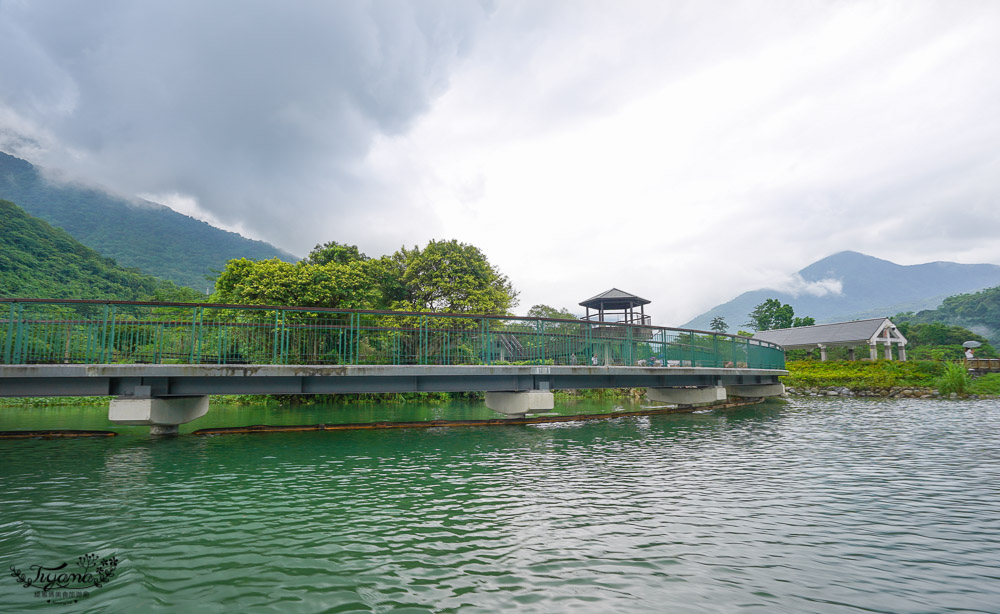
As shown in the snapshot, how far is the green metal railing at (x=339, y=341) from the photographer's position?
14398mm

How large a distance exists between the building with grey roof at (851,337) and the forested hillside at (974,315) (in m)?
58.2

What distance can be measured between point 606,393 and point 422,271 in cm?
1649

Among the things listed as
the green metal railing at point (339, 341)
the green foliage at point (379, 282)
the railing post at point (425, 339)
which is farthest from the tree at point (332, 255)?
the railing post at point (425, 339)

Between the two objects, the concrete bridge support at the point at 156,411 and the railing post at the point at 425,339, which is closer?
the concrete bridge support at the point at 156,411

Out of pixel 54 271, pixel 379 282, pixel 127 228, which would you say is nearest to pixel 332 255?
Answer: pixel 379 282

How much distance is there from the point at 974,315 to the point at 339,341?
413 ft

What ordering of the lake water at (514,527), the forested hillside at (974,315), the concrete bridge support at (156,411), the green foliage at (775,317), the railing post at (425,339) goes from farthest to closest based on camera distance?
the forested hillside at (974,315) → the green foliage at (775,317) → the railing post at (425,339) → the concrete bridge support at (156,411) → the lake water at (514,527)

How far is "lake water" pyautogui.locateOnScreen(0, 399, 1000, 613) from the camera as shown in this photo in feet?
14.2

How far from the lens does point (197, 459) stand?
11.4m

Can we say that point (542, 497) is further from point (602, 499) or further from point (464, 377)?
point (464, 377)

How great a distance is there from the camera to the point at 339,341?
15.5m

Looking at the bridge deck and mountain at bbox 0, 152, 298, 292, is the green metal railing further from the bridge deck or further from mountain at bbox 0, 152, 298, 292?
mountain at bbox 0, 152, 298, 292

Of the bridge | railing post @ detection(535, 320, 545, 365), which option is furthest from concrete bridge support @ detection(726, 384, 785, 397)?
railing post @ detection(535, 320, 545, 365)

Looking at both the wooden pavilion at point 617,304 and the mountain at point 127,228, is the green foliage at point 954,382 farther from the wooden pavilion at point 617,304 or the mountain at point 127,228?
the mountain at point 127,228
